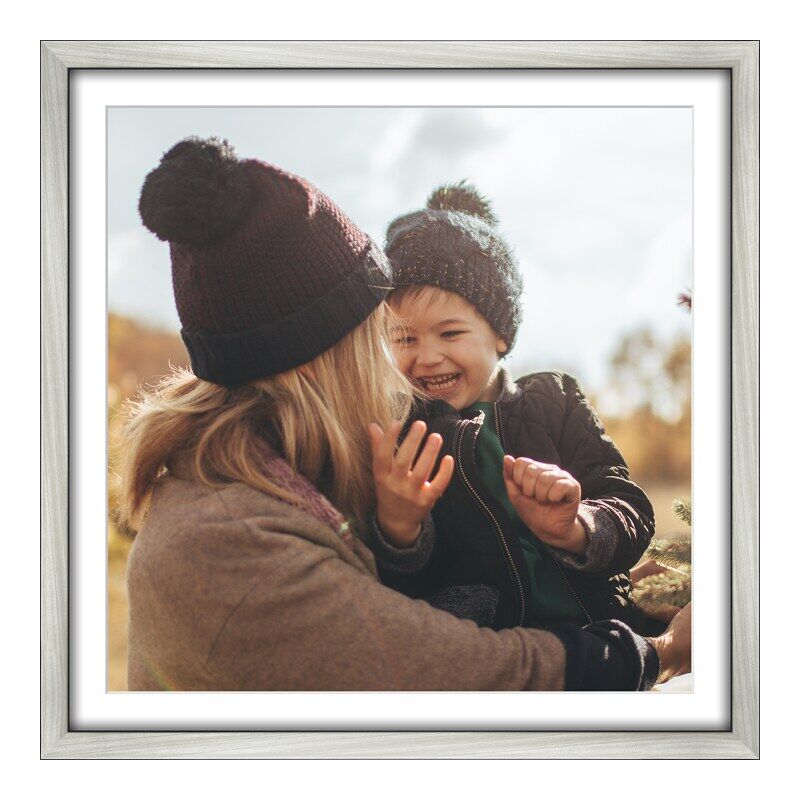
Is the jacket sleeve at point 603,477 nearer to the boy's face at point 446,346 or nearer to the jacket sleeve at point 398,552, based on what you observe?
the boy's face at point 446,346

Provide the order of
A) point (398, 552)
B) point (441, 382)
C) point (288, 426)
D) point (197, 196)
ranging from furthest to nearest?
point (441, 382), point (398, 552), point (288, 426), point (197, 196)

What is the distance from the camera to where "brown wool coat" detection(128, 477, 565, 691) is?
1574 mm

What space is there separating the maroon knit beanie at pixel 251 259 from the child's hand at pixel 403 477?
0.86 feet

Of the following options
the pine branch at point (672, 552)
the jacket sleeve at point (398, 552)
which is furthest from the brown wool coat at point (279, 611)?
the pine branch at point (672, 552)

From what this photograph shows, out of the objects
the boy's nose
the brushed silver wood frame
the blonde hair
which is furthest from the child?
the brushed silver wood frame

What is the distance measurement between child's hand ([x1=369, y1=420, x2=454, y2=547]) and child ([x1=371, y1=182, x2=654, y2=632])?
3.6 inches

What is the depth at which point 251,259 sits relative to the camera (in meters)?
1.60

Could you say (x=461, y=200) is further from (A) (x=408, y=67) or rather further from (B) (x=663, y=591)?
(B) (x=663, y=591)

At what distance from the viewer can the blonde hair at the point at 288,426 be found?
5.47ft

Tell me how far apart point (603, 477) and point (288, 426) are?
764 mm

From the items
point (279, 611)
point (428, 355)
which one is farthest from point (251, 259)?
point (279, 611)

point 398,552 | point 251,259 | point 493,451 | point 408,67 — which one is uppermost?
point 408,67
